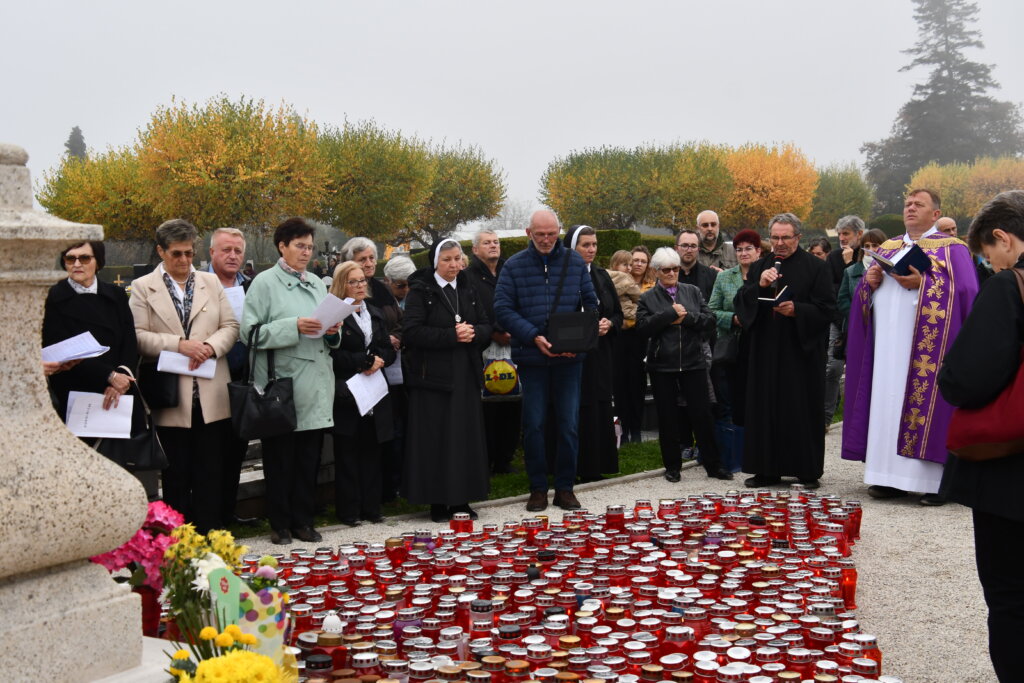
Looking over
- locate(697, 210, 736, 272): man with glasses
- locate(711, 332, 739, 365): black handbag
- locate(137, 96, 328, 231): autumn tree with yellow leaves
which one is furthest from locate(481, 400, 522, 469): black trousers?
locate(137, 96, 328, 231): autumn tree with yellow leaves

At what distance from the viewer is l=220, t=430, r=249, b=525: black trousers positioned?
7527 millimetres

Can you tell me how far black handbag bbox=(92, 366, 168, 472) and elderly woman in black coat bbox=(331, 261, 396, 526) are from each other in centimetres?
141

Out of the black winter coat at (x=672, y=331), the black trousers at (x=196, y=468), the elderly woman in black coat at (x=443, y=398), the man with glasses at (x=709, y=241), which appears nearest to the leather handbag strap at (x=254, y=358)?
the black trousers at (x=196, y=468)

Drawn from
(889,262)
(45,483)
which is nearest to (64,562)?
(45,483)

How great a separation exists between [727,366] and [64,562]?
7819 millimetres

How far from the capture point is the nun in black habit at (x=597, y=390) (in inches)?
356

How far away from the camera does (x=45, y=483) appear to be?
110 inches

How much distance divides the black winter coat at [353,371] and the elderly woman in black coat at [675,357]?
8.51 feet

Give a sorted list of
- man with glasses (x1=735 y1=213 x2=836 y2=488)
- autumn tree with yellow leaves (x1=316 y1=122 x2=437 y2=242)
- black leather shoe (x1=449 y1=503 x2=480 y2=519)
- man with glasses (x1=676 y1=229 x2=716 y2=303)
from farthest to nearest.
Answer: autumn tree with yellow leaves (x1=316 y1=122 x2=437 y2=242), man with glasses (x1=676 y1=229 x2=716 y2=303), man with glasses (x1=735 y1=213 x2=836 y2=488), black leather shoe (x1=449 y1=503 x2=480 y2=519)

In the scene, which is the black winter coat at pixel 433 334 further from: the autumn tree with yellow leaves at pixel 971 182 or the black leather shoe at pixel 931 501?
the autumn tree with yellow leaves at pixel 971 182

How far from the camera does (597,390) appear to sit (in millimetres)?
9086

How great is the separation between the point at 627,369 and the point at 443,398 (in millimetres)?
3048

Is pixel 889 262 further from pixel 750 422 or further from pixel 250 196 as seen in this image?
pixel 250 196

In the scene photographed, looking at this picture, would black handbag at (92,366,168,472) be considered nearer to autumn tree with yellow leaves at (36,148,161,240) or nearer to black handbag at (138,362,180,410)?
black handbag at (138,362,180,410)
